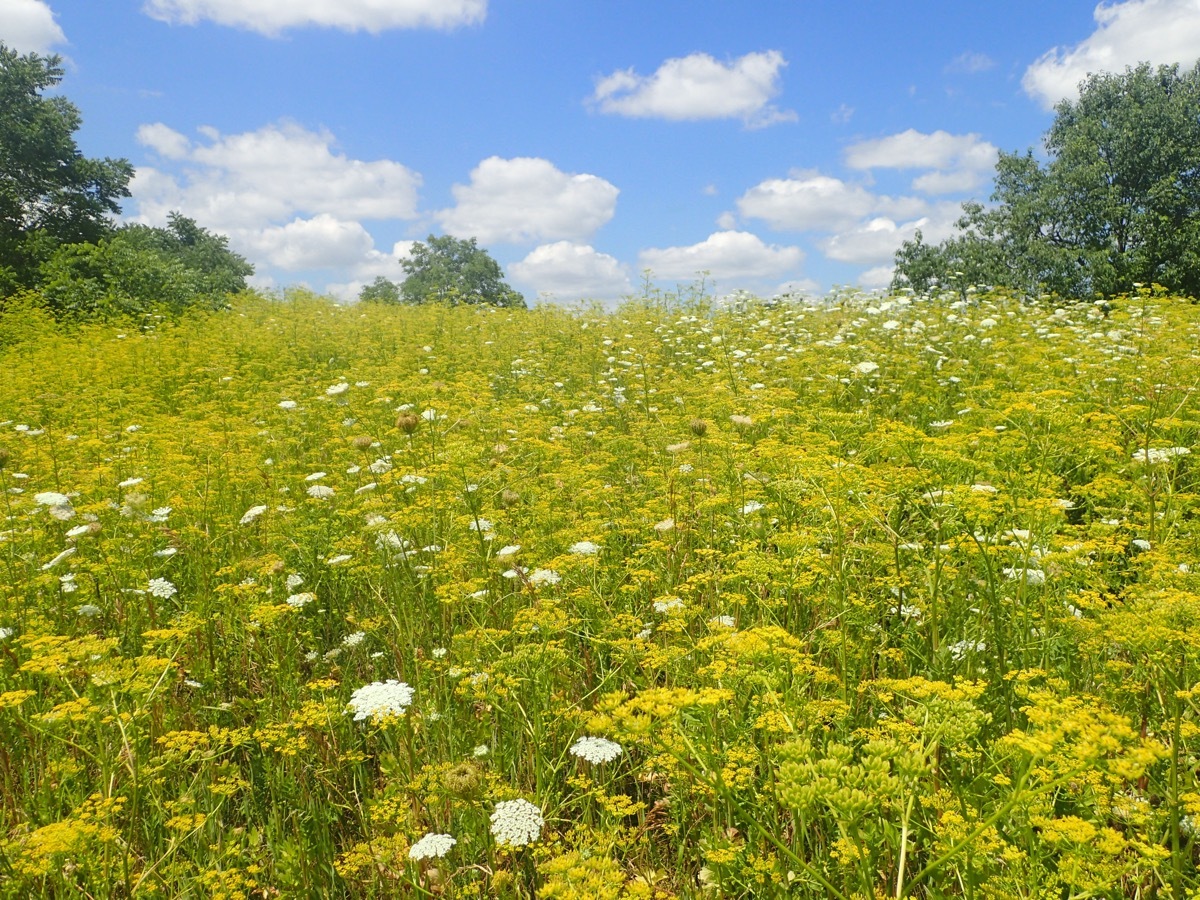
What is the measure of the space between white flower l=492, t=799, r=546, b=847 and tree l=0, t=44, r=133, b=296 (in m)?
24.6

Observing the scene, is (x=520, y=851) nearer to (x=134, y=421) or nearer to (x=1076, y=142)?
(x=134, y=421)

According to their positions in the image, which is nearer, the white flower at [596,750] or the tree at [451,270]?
the white flower at [596,750]

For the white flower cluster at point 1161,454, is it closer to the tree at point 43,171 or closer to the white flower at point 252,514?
the white flower at point 252,514

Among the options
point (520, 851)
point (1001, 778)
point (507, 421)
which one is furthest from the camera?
point (507, 421)

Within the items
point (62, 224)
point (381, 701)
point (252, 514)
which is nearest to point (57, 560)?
point (252, 514)

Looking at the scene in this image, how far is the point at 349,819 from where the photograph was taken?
228cm

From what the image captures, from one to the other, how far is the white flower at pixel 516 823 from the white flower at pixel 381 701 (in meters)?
0.45

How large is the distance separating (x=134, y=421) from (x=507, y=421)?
348 cm

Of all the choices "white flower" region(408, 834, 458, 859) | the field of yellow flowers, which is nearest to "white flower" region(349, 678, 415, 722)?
the field of yellow flowers

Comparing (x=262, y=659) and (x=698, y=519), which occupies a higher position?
(x=698, y=519)

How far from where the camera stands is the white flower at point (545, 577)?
2775mm

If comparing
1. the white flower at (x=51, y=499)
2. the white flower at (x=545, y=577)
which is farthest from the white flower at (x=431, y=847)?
the white flower at (x=51, y=499)

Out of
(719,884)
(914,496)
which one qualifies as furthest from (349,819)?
(914,496)

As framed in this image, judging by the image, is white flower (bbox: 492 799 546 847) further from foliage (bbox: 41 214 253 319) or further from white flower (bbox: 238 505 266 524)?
foliage (bbox: 41 214 253 319)
